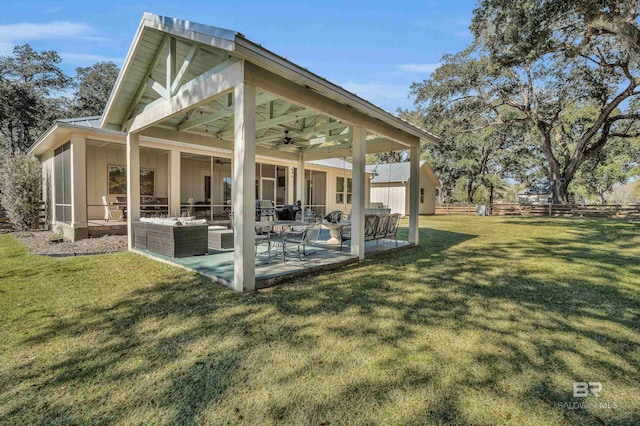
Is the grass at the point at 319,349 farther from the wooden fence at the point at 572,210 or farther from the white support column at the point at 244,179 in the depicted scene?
the wooden fence at the point at 572,210

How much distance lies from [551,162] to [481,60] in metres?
10.7

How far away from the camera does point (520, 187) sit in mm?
52469

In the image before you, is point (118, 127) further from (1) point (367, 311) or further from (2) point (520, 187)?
(2) point (520, 187)

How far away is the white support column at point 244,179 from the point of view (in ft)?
13.5

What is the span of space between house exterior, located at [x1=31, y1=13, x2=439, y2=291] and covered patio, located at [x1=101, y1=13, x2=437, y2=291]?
2 cm

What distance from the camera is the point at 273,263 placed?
5781 millimetres

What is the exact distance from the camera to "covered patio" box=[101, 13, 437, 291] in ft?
13.6

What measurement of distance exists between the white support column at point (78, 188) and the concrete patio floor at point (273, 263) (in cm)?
339

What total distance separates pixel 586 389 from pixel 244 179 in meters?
3.95

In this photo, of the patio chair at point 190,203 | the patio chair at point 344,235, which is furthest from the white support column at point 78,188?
the patio chair at point 344,235

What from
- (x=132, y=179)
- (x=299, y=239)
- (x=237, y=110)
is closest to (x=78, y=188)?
(x=132, y=179)

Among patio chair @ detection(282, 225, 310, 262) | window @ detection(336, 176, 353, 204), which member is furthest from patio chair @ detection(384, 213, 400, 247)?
window @ detection(336, 176, 353, 204)

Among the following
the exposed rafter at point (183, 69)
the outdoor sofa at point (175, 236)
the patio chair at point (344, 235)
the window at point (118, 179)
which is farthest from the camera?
the window at point (118, 179)

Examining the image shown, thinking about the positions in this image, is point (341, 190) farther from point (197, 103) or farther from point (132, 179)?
point (197, 103)
